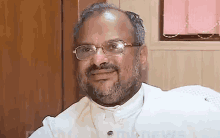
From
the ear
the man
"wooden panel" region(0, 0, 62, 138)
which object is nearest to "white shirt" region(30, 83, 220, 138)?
the man

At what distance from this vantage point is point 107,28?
0.77 metres

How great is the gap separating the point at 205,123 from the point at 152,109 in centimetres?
19

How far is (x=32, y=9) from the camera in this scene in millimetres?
1005

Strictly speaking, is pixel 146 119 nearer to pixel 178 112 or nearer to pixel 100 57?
pixel 178 112

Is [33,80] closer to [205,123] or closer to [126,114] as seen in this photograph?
[126,114]

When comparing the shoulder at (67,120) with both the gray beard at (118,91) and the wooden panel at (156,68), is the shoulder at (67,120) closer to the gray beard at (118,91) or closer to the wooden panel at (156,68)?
the gray beard at (118,91)

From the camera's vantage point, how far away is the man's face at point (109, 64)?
0.77 metres

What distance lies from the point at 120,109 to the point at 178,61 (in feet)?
1.31

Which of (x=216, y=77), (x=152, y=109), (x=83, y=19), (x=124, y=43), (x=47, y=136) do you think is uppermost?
(x=83, y=19)

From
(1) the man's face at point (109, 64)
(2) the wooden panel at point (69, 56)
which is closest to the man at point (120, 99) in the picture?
(1) the man's face at point (109, 64)

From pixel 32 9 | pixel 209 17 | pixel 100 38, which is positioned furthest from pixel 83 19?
pixel 209 17

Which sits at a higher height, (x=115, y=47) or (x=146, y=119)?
(x=115, y=47)

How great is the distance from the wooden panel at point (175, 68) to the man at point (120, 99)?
15 centimetres

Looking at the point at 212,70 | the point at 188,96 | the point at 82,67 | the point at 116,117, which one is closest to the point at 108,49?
the point at 82,67
